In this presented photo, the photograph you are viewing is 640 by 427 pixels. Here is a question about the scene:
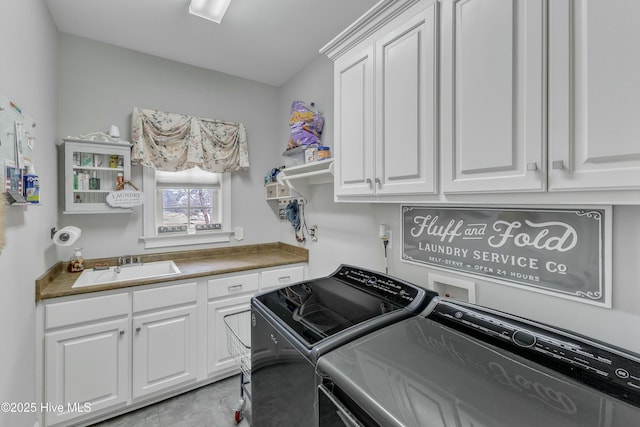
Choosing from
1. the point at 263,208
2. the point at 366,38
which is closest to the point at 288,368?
the point at 366,38

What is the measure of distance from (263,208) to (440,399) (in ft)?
8.55

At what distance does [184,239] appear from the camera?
8.71ft

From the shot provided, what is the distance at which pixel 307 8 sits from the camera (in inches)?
74.6

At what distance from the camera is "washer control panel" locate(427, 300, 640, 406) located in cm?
74

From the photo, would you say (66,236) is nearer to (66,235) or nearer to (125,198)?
(66,235)

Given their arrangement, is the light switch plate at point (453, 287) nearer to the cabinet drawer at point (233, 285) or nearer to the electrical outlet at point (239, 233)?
the cabinet drawer at point (233, 285)

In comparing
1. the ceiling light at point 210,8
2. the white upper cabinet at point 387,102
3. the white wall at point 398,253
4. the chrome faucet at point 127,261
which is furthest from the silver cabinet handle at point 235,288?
the ceiling light at point 210,8

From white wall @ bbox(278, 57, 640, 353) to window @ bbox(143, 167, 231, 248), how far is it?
2.32 feet

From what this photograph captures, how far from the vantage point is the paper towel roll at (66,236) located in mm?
1934

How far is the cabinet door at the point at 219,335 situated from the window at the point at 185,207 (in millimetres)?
773

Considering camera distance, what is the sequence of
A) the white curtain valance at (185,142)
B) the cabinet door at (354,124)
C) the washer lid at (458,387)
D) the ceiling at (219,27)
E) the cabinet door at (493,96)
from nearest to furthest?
the washer lid at (458,387) < the cabinet door at (493,96) < the cabinet door at (354,124) < the ceiling at (219,27) < the white curtain valance at (185,142)

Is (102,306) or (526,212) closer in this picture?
(526,212)

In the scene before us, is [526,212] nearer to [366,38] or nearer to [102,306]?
[366,38]

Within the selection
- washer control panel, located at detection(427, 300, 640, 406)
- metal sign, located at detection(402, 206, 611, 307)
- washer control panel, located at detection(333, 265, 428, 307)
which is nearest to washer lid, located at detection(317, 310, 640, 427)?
washer control panel, located at detection(427, 300, 640, 406)
